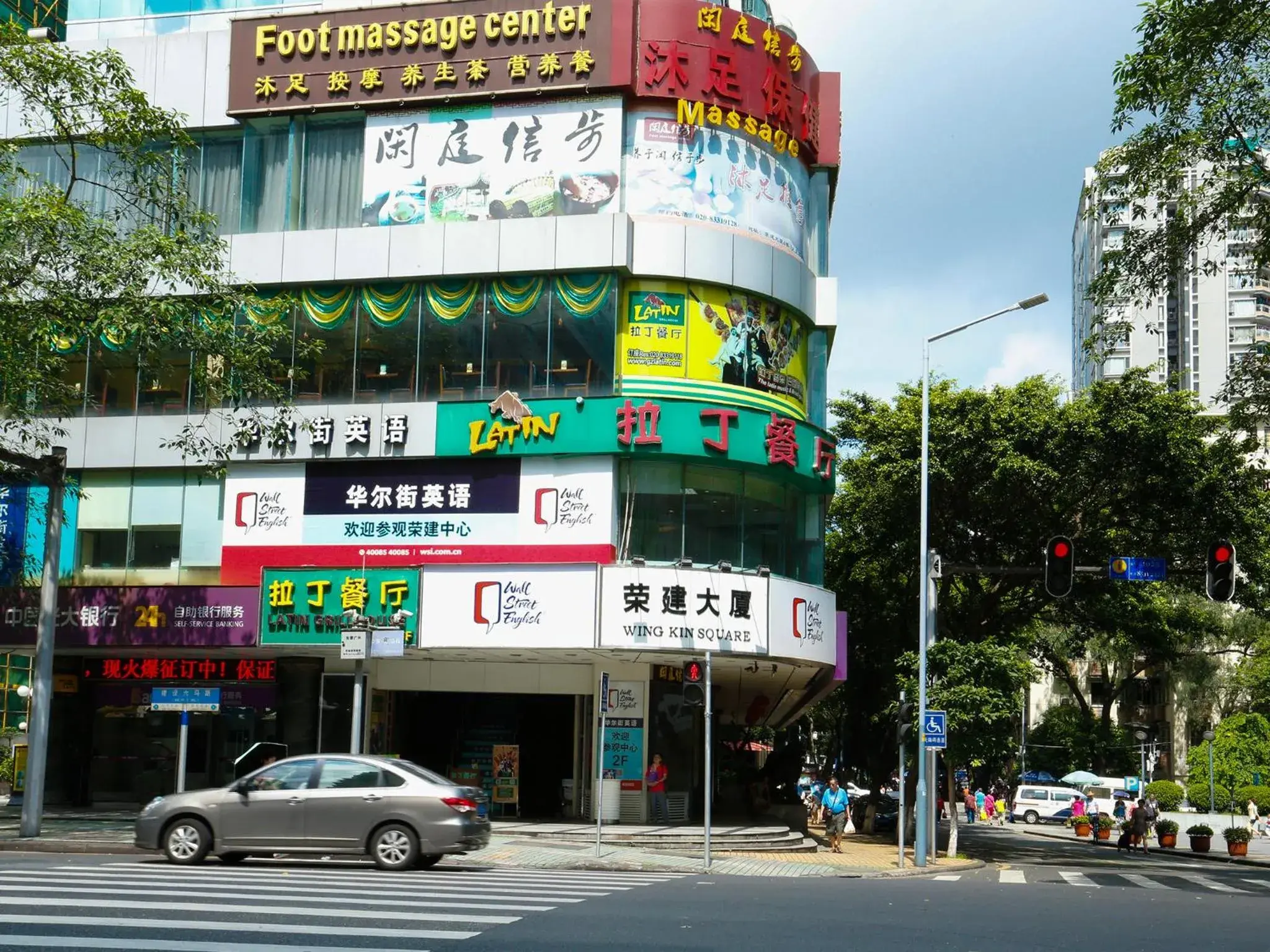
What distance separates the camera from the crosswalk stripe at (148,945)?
968 centimetres

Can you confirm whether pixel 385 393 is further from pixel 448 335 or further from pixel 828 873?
pixel 828 873

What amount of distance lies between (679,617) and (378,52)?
13.1 m

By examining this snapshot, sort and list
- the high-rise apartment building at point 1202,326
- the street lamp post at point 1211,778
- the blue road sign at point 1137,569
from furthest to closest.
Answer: the high-rise apartment building at point 1202,326
the street lamp post at point 1211,778
the blue road sign at point 1137,569

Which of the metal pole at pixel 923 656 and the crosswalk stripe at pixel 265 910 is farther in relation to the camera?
the metal pole at pixel 923 656

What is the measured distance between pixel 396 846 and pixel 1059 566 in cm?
1122

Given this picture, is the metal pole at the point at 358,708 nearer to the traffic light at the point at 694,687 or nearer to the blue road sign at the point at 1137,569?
the traffic light at the point at 694,687

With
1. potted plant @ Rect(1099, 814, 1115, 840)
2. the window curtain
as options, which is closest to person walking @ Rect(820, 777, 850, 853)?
the window curtain

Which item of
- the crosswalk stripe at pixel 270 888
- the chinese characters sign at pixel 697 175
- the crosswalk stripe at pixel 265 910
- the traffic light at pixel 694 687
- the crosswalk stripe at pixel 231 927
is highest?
the chinese characters sign at pixel 697 175

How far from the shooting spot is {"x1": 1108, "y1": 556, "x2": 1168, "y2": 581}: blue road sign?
24.3 metres

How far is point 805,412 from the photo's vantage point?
30422 mm

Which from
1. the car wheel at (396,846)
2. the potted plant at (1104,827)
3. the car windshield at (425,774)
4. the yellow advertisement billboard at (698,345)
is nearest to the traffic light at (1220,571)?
the yellow advertisement billboard at (698,345)

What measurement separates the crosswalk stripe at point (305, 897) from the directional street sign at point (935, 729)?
13707mm

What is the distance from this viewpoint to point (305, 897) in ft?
43.7

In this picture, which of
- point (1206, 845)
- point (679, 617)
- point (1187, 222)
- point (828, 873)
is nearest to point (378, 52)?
point (679, 617)
